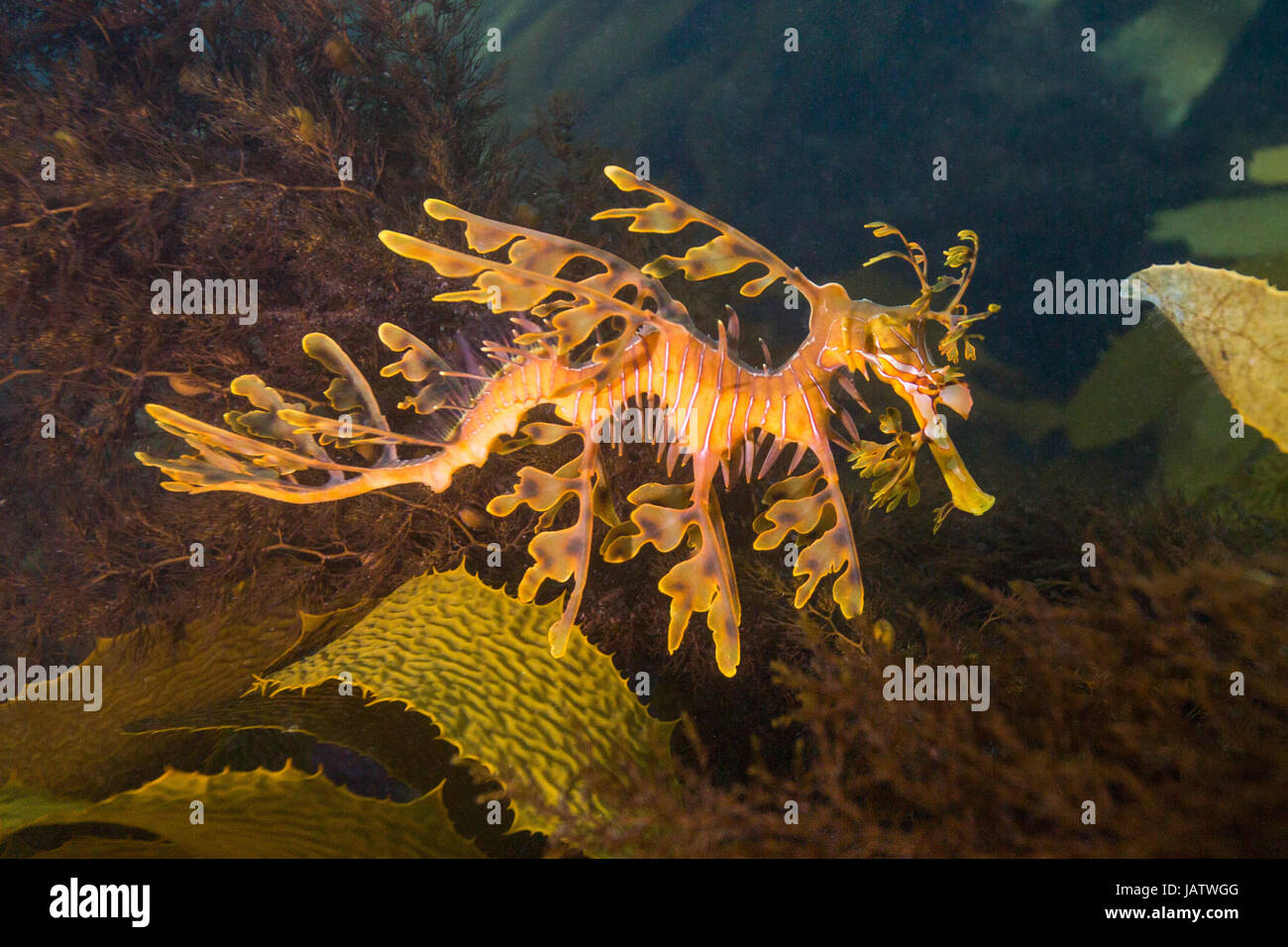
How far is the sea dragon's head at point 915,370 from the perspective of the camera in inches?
45.9

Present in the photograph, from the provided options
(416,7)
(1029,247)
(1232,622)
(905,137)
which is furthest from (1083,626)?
(905,137)

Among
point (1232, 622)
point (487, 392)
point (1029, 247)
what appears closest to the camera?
point (1232, 622)

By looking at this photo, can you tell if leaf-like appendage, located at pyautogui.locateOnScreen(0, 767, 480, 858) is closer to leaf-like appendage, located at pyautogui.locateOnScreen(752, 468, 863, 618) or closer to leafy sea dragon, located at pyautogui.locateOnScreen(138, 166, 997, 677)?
leafy sea dragon, located at pyautogui.locateOnScreen(138, 166, 997, 677)

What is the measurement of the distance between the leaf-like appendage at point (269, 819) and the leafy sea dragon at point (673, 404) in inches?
23.8

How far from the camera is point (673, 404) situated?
141 centimetres

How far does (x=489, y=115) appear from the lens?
2842mm

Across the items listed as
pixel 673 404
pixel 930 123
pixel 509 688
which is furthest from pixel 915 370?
pixel 930 123

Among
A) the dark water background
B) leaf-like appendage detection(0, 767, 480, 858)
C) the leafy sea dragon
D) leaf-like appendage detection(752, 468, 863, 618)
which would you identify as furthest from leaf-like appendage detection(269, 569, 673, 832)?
the dark water background

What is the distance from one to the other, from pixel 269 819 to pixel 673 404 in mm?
1391

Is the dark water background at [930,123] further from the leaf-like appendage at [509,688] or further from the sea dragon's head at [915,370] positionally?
the leaf-like appendage at [509,688]

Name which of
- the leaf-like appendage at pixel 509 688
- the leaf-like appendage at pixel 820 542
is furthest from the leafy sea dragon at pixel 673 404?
the leaf-like appendage at pixel 509 688

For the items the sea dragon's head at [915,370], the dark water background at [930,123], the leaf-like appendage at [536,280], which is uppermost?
the dark water background at [930,123]

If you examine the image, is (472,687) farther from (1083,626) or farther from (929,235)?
(929,235)

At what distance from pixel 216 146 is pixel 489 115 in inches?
47.4
